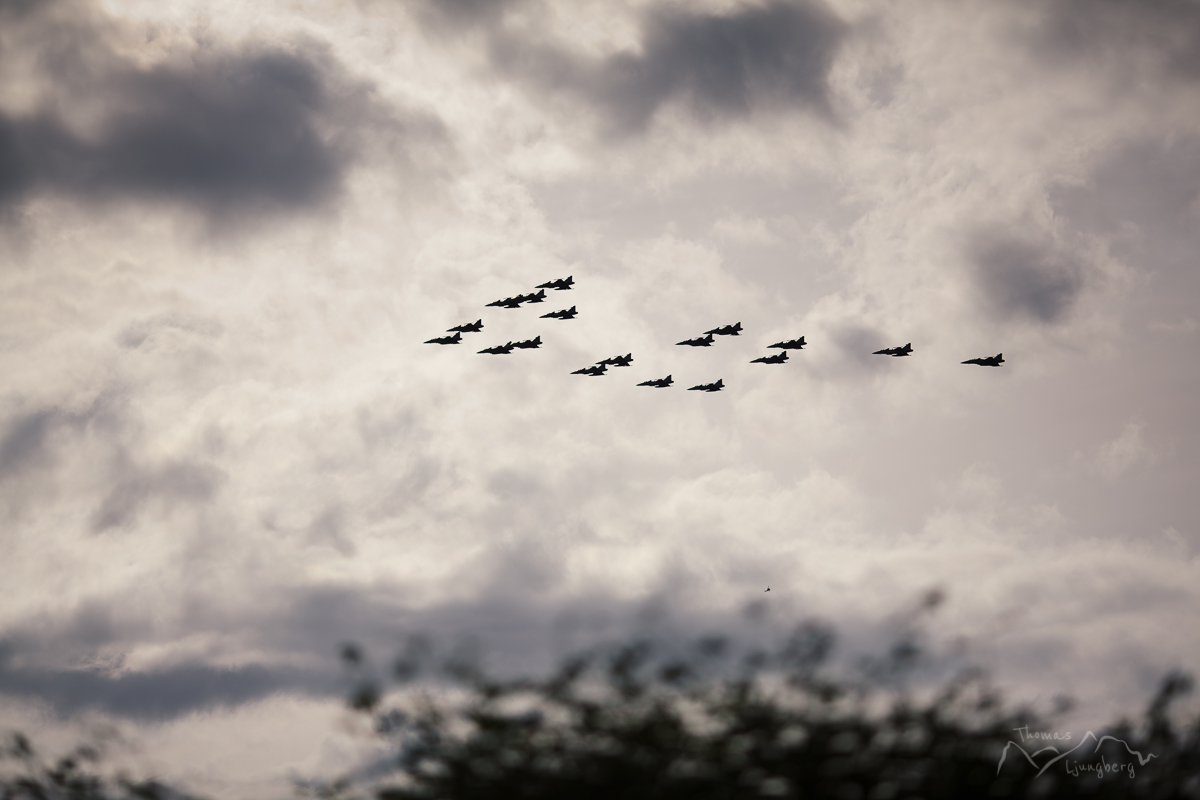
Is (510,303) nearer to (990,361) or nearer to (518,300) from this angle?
(518,300)

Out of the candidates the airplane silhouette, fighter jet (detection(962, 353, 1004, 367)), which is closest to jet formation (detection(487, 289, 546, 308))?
the airplane silhouette

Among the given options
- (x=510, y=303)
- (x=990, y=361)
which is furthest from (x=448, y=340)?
(x=990, y=361)

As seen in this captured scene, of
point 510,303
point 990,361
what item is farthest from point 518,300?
point 990,361

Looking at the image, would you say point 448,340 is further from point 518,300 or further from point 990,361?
point 990,361

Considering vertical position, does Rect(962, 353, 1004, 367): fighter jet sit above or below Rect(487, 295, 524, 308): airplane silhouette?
below

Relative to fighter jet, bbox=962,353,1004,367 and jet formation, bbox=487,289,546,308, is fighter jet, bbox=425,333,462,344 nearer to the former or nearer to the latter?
jet formation, bbox=487,289,546,308

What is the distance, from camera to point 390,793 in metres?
32.6

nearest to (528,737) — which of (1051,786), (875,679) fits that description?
(875,679)

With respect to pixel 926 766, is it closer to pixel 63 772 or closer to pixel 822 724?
pixel 822 724

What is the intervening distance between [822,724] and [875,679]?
311 centimetres

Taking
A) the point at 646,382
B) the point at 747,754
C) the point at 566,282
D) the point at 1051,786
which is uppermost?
the point at 566,282

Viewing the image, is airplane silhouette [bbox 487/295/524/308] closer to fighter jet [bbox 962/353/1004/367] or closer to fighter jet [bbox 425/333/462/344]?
fighter jet [bbox 425/333/462/344]

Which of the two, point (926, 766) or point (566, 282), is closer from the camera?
point (926, 766)

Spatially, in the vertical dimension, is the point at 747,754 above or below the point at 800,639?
below
